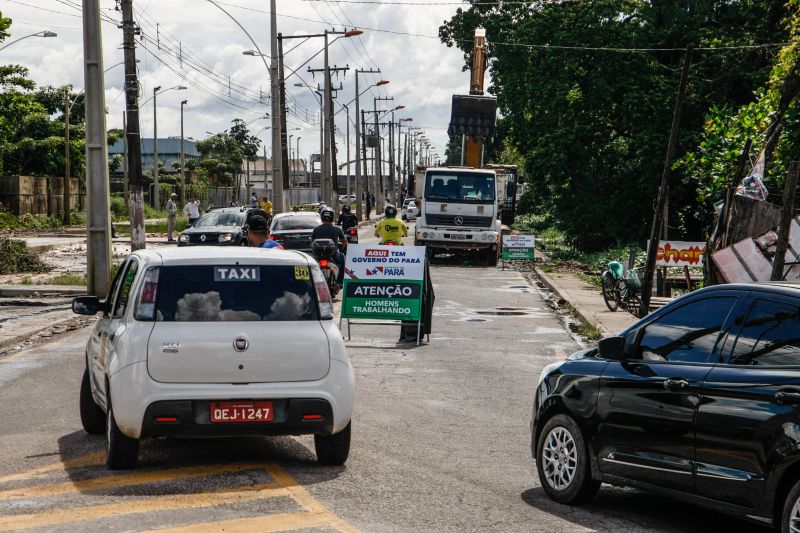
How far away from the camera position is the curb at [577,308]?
19578 millimetres

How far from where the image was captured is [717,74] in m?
39.8

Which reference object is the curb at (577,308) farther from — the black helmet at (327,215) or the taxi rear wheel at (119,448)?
the taxi rear wheel at (119,448)

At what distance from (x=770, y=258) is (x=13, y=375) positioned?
1103 centimetres

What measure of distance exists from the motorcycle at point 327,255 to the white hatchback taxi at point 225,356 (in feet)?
40.6

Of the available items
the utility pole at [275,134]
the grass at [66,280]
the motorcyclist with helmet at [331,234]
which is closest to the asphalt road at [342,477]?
the motorcyclist with helmet at [331,234]

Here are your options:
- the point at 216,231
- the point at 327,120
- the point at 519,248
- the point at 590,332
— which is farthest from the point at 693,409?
the point at 327,120

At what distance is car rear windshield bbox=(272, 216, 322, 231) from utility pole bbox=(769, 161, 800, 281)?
15918 millimetres

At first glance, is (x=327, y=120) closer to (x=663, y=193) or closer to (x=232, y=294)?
(x=663, y=193)

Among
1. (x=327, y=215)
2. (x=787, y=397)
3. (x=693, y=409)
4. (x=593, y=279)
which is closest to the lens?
(x=787, y=397)

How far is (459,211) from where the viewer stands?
36.2m

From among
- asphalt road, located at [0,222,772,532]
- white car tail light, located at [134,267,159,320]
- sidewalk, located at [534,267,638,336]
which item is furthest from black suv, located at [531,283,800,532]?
sidewalk, located at [534,267,638,336]

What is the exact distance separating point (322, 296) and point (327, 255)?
12992 mm

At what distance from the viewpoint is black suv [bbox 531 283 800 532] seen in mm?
5973

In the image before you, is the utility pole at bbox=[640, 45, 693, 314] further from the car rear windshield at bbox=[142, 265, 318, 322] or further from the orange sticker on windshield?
the car rear windshield at bbox=[142, 265, 318, 322]
